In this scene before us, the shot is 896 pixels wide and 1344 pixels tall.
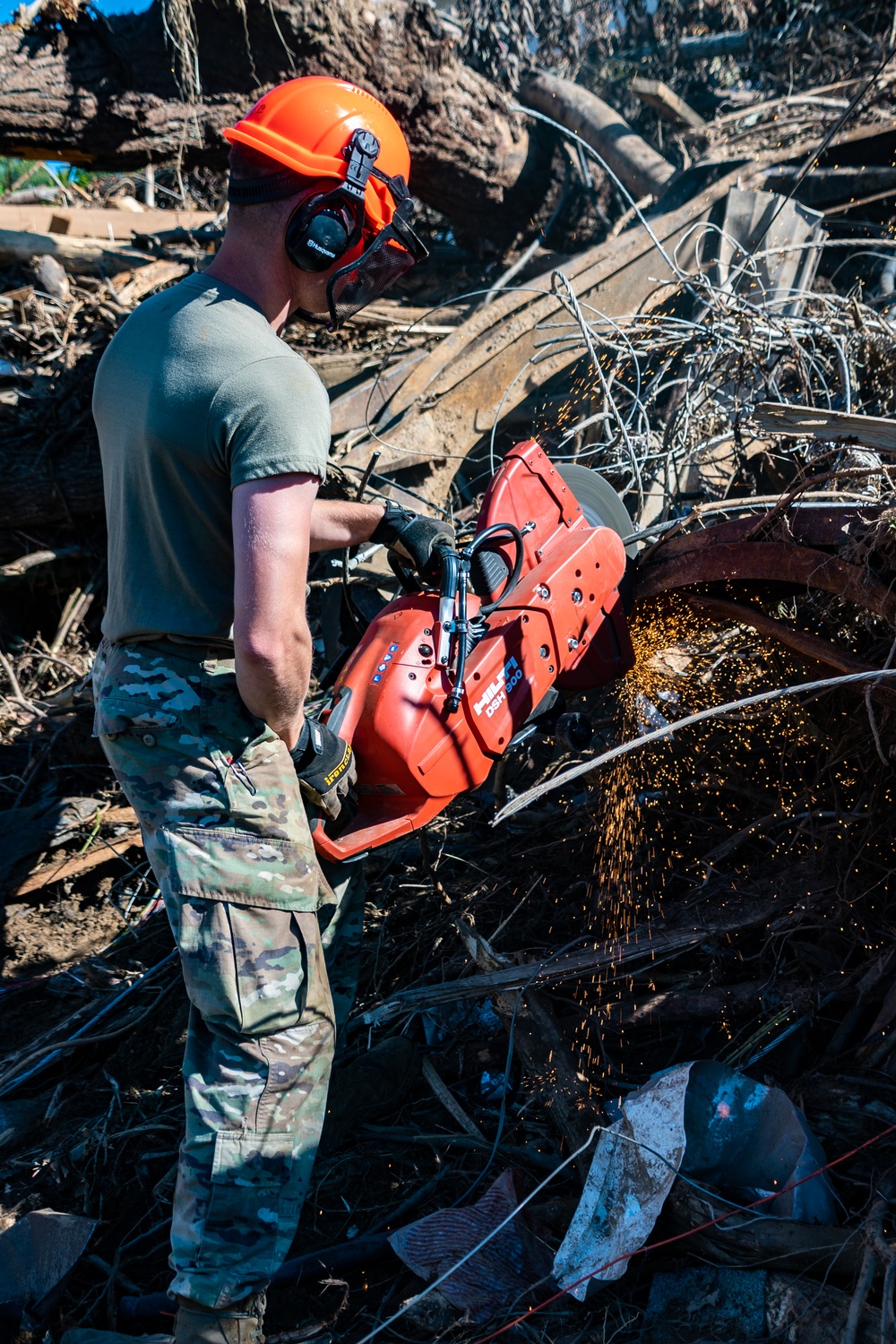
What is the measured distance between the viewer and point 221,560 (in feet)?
6.57

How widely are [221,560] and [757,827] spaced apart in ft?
5.59

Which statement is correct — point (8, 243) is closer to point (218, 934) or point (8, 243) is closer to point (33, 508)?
point (33, 508)

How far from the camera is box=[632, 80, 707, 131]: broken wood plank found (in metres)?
6.61

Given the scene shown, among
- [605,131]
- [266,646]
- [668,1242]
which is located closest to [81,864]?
[266,646]

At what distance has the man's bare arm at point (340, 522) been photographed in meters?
2.39

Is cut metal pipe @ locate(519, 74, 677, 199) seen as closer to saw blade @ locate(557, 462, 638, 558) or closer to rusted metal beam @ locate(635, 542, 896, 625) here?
saw blade @ locate(557, 462, 638, 558)

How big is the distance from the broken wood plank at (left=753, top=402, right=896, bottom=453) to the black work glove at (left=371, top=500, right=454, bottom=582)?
0.82 meters

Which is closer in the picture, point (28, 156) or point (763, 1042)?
point (763, 1042)

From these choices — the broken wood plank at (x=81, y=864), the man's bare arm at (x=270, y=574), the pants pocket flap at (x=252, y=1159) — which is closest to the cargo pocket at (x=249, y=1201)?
the pants pocket flap at (x=252, y=1159)

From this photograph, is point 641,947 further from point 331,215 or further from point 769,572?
point 331,215

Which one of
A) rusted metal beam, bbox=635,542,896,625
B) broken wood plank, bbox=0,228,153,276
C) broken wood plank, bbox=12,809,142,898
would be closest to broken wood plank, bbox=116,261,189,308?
broken wood plank, bbox=0,228,153,276

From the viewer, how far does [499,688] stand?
95.3 inches

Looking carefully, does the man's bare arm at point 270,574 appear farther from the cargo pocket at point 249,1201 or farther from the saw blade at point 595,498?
the saw blade at point 595,498

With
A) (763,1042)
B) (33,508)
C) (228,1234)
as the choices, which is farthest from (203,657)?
(33,508)
